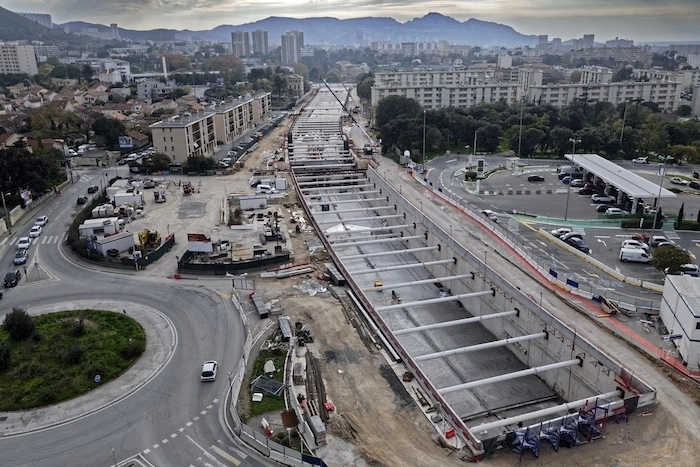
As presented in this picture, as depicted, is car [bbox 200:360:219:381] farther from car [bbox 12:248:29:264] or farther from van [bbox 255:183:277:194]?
van [bbox 255:183:277:194]

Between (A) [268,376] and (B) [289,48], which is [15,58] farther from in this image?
(A) [268,376]

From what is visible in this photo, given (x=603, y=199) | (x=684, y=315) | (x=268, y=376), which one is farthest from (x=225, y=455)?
(x=603, y=199)

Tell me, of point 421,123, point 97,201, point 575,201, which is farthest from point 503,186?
point 97,201

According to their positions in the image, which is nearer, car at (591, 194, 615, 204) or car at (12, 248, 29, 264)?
car at (12, 248, 29, 264)

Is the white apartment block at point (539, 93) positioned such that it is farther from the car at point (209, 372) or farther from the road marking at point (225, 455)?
the road marking at point (225, 455)

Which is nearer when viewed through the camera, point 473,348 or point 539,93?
point 473,348

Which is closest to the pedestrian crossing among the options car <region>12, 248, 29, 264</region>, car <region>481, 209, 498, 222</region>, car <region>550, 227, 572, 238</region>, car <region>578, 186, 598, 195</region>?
car <region>12, 248, 29, 264</region>
